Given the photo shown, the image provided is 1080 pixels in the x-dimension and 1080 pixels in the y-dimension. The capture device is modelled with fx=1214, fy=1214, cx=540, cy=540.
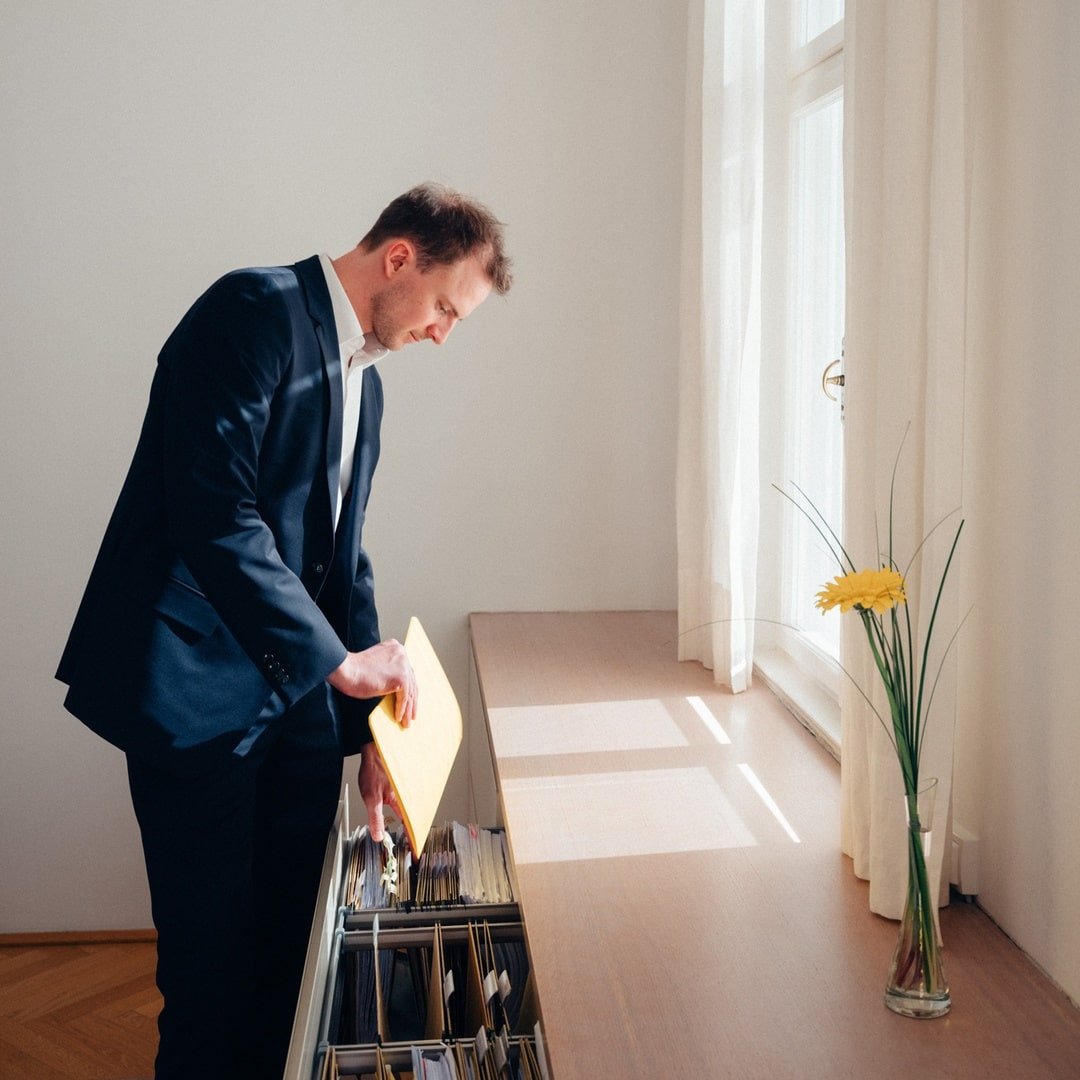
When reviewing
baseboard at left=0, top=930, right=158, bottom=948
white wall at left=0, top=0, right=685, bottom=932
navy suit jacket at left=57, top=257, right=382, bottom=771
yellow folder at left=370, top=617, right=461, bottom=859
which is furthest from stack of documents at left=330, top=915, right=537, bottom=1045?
baseboard at left=0, top=930, right=158, bottom=948

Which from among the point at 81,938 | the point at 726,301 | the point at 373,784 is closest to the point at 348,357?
the point at 373,784

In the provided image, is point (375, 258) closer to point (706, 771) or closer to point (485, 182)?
point (706, 771)

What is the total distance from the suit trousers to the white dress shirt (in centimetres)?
39

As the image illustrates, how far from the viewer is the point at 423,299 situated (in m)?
1.86

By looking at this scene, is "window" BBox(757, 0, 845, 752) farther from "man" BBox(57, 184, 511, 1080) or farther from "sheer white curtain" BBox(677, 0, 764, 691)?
"man" BBox(57, 184, 511, 1080)

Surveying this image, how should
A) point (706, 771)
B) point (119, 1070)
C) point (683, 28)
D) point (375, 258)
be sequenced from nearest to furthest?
point (375, 258) < point (706, 771) < point (119, 1070) < point (683, 28)

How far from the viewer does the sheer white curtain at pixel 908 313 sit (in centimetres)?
135

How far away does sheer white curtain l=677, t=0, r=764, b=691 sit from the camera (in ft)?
7.95

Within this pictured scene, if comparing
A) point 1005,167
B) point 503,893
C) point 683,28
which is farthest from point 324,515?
point 683,28

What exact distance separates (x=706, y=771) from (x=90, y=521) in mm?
1845

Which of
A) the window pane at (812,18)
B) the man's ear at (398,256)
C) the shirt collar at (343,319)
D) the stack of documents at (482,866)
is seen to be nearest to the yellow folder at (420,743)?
the stack of documents at (482,866)

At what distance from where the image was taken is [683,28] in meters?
3.03

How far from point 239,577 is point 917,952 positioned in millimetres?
970

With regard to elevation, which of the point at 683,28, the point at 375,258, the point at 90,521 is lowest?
the point at 90,521
